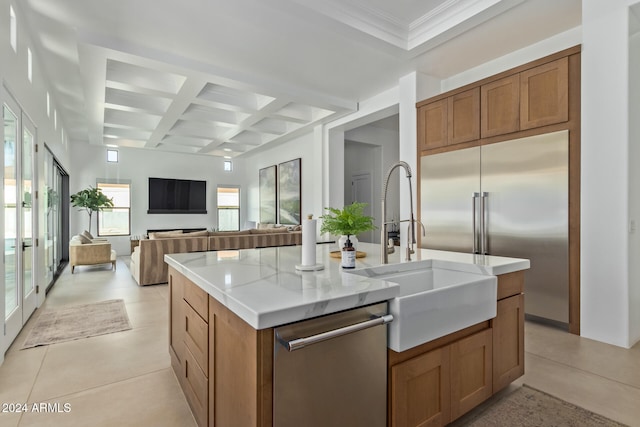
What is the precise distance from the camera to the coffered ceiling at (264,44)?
10.5 feet

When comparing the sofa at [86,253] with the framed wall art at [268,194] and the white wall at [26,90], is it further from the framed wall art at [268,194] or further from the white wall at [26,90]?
the framed wall art at [268,194]

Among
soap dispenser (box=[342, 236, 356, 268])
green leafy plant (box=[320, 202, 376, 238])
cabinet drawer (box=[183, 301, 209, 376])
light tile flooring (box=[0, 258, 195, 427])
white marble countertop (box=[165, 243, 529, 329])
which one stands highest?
green leafy plant (box=[320, 202, 376, 238])

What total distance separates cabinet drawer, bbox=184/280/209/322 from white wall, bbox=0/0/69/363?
1.74 m

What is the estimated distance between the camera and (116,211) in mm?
8977

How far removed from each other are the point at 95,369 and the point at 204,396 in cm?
145

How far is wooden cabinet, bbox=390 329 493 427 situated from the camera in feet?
4.49

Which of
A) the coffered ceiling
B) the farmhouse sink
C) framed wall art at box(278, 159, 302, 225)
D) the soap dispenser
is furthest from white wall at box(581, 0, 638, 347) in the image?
framed wall art at box(278, 159, 302, 225)

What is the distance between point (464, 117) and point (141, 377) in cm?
402

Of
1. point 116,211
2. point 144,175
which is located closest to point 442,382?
point 116,211

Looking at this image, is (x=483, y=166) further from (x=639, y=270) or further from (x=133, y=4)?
(x=133, y=4)

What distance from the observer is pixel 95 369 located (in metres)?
2.42

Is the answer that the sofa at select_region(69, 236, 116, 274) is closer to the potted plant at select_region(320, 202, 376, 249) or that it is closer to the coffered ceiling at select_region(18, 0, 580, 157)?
the coffered ceiling at select_region(18, 0, 580, 157)

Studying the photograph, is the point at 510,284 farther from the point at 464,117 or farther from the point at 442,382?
the point at 464,117

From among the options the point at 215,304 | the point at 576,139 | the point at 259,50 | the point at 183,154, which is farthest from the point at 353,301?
the point at 183,154
